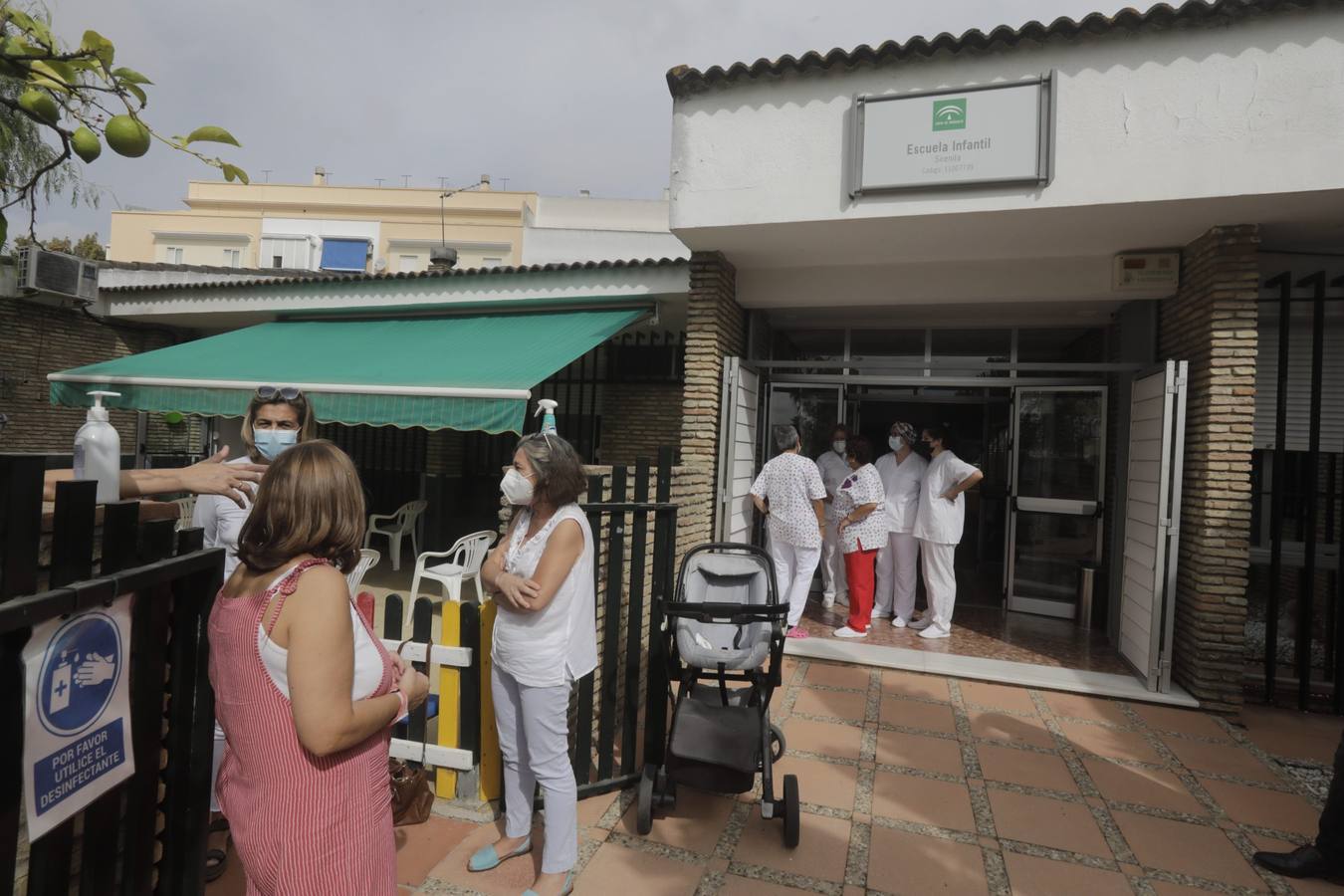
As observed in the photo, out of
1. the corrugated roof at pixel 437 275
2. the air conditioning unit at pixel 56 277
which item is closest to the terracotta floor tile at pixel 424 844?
the corrugated roof at pixel 437 275

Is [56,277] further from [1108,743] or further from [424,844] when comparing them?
[1108,743]

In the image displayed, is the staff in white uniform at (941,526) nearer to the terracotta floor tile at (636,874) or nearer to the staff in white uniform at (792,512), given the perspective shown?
the staff in white uniform at (792,512)

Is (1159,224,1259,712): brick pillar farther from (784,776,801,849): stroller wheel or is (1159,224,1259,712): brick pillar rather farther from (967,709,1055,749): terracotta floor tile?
(784,776,801,849): stroller wheel

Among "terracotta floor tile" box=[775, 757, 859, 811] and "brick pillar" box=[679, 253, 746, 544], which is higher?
"brick pillar" box=[679, 253, 746, 544]

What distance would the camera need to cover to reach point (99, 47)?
0.96m

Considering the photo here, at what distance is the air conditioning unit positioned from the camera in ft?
31.2

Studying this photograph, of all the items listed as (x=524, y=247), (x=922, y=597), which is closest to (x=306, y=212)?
(x=524, y=247)

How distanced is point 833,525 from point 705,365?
230cm

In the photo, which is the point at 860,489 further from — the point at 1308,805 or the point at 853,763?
the point at 1308,805

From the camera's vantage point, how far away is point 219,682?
1.57 meters

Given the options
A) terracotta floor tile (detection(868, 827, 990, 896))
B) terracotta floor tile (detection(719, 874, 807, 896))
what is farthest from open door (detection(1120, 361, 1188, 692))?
terracotta floor tile (detection(719, 874, 807, 896))

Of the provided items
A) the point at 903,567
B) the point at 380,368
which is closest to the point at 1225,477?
the point at 903,567

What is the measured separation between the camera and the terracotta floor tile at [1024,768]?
3648mm

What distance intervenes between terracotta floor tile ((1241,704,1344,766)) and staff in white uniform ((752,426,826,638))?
3046 mm
